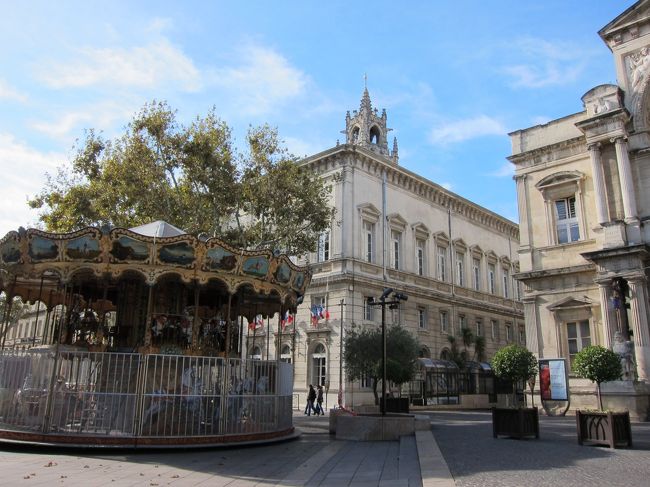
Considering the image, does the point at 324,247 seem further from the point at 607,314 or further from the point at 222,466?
the point at 222,466

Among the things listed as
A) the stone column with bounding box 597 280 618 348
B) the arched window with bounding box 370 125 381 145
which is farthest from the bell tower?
the stone column with bounding box 597 280 618 348

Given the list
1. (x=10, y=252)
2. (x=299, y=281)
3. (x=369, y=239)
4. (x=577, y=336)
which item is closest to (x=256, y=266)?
(x=299, y=281)

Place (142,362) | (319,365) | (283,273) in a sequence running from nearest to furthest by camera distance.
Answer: (142,362) → (283,273) → (319,365)

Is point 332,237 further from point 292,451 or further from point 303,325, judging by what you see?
point 292,451

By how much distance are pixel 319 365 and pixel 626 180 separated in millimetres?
19045

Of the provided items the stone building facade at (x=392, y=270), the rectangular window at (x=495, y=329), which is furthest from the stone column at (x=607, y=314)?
the rectangular window at (x=495, y=329)

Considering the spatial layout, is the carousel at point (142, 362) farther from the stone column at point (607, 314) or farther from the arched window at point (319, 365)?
the arched window at point (319, 365)

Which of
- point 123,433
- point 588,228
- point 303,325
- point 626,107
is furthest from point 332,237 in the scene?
point 123,433

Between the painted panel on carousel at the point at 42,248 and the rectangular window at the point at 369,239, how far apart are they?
922 inches

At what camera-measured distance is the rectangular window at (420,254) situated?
38875 mm

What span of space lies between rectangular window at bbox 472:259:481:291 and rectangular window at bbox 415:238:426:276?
6.74 metres

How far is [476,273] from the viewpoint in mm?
44781

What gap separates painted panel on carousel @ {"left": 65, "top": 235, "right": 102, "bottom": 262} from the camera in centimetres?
1287

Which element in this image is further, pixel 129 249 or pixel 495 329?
pixel 495 329
